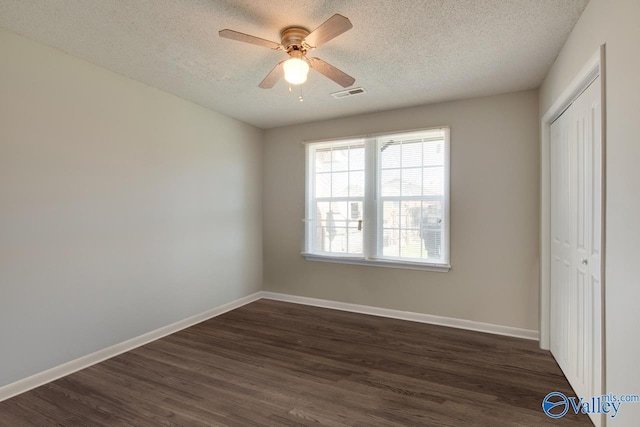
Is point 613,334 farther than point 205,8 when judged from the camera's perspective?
No

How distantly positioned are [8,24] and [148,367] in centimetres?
A: 268

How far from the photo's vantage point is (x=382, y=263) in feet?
13.1

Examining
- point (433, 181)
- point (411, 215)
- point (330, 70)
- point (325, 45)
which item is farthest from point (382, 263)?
point (325, 45)

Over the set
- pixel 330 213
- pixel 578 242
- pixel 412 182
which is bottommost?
pixel 578 242

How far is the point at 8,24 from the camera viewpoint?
2.19 metres

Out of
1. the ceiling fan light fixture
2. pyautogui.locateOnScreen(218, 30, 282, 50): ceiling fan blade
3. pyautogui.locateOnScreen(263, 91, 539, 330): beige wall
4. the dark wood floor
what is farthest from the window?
pyautogui.locateOnScreen(218, 30, 282, 50): ceiling fan blade

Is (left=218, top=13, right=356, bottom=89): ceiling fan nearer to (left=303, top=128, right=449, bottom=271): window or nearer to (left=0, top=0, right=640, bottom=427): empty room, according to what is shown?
(left=0, top=0, right=640, bottom=427): empty room

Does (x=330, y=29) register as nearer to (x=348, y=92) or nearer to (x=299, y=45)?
(x=299, y=45)

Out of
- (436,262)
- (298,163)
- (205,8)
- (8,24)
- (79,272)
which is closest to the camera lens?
(205,8)

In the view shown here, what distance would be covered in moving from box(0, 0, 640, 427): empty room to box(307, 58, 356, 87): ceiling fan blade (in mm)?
25

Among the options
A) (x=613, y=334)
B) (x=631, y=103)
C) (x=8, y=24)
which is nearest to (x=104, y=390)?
(x=8, y=24)

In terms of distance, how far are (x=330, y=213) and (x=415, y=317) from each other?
5.55 feet

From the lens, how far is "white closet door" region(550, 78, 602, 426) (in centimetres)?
190

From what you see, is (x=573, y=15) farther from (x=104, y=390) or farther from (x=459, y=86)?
(x=104, y=390)
